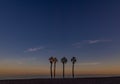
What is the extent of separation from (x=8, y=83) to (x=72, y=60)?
181 feet

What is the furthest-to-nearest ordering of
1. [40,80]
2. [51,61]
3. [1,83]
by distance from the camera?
[51,61] < [40,80] < [1,83]

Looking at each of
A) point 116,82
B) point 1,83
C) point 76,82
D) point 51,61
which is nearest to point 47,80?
point 76,82

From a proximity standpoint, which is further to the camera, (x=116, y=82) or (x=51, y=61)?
(x=51, y=61)

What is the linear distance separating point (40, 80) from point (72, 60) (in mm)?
50203

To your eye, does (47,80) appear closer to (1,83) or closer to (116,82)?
(1,83)

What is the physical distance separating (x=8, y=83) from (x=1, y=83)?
1.37 meters

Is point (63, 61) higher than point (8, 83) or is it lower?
higher

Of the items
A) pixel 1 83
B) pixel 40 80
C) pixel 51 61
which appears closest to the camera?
pixel 1 83

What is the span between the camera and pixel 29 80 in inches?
2291

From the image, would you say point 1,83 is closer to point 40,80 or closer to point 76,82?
point 40,80

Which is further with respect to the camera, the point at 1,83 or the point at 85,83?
the point at 85,83

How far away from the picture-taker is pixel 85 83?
60594 mm

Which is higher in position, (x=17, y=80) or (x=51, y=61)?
(x=51, y=61)

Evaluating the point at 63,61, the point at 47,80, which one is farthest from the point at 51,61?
the point at 47,80
